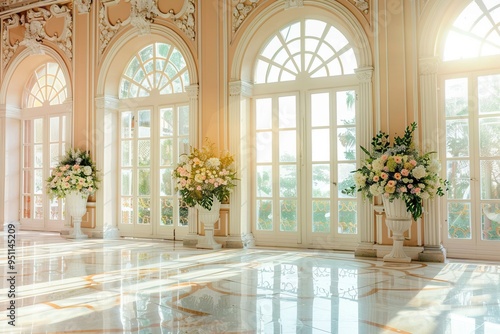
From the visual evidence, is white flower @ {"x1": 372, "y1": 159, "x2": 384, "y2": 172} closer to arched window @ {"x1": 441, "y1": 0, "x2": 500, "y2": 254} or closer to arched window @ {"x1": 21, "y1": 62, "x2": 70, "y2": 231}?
arched window @ {"x1": 441, "y1": 0, "x2": 500, "y2": 254}

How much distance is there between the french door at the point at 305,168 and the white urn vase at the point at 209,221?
598 mm

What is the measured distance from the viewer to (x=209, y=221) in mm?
6562

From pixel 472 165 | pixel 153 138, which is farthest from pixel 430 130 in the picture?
pixel 153 138

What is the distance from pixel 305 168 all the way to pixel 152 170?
2537 millimetres

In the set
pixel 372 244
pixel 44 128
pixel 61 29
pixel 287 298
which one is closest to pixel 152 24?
pixel 61 29

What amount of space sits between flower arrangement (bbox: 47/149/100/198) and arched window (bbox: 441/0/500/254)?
17.1 feet

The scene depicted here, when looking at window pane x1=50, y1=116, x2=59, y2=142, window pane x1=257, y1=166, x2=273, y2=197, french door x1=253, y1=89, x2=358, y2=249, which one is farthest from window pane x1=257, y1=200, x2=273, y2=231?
window pane x1=50, y1=116, x2=59, y2=142

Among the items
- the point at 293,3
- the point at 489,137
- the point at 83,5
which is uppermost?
the point at 83,5

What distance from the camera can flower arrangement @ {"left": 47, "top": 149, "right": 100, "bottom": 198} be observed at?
7.54 m

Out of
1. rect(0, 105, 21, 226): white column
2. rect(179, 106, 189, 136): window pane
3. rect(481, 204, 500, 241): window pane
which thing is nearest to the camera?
rect(481, 204, 500, 241): window pane

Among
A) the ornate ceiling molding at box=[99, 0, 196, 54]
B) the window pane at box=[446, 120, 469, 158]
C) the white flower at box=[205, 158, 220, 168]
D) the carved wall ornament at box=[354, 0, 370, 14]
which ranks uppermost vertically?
the ornate ceiling molding at box=[99, 0, 196, 54]

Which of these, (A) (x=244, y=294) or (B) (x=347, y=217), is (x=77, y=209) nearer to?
(B) (x=347, y=217)

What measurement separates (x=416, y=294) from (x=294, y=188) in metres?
2.98

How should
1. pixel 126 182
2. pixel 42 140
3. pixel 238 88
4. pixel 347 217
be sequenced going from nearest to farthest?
1. pixel 347 217
2. pixel 238 88
3. pixel 126 182
4. pixel 42 140
